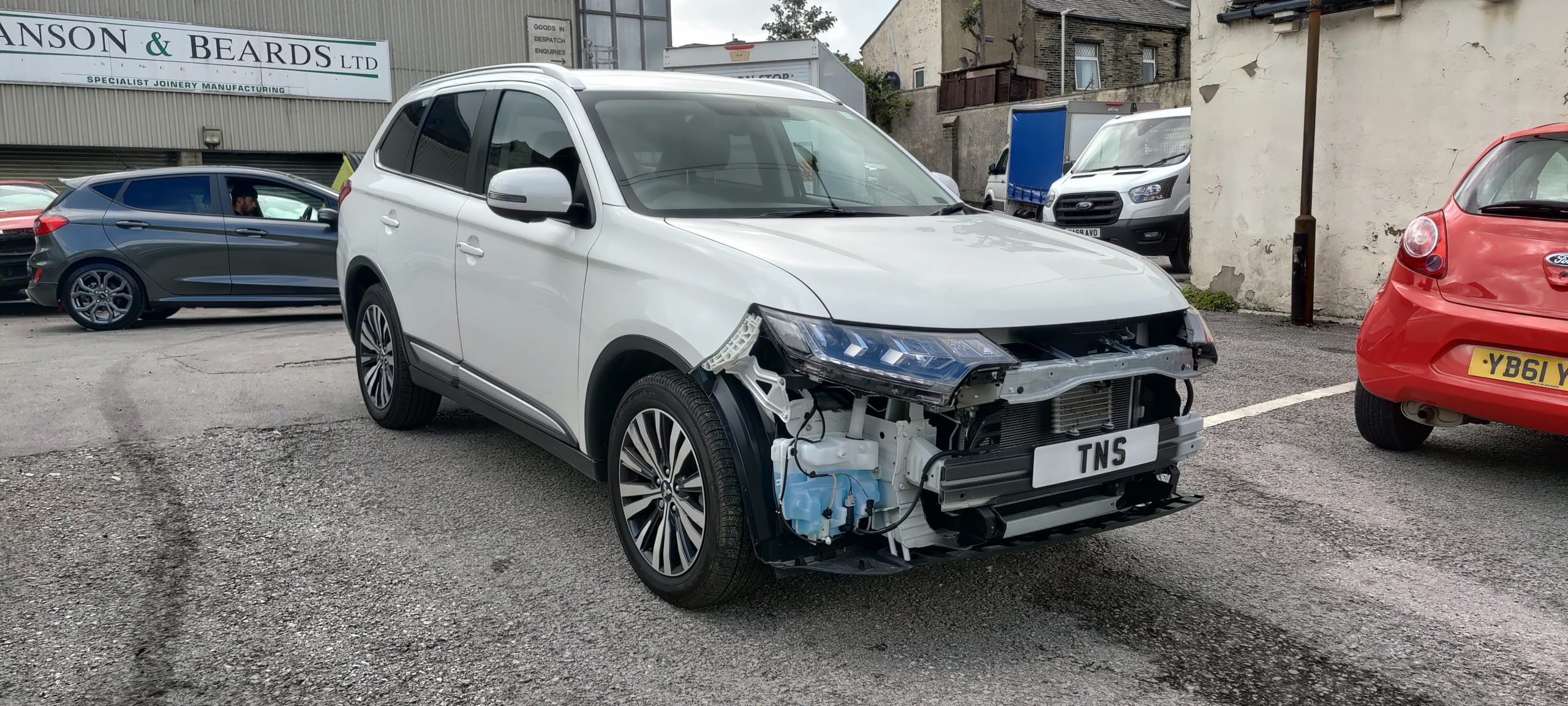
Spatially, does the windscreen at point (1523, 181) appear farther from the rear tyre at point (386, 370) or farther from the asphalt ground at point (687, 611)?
the rear tyre at point (386, 370)

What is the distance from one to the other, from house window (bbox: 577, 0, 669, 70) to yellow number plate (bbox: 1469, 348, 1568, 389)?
25.1m

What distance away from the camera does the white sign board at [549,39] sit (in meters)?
27.1

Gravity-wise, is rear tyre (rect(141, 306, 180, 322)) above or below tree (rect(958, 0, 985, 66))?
below

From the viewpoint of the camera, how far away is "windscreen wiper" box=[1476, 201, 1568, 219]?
4.43m

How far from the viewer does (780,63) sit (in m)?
16.0

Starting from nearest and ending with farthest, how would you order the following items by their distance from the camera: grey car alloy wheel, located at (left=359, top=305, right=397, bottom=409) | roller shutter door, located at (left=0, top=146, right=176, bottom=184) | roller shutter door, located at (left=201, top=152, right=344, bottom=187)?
grey car alloy wheel, located at (left=359, top=305, right=397, bottom=409), roller shutter door, located at (left=0, top=146, right=176, bottom=184), roller shutter door, located at (left=201, top=152, right=344, bottom=187)

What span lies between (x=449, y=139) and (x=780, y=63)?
1163 centimetres

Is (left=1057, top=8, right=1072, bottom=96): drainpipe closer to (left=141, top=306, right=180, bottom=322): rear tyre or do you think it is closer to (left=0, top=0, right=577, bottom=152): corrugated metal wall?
(left=0, top=0, right=577, bottom=152): corrugated metal wall

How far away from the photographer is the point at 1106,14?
3612 centimetres

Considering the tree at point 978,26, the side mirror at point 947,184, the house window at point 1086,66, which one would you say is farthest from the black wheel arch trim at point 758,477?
the house window at point 1086,66

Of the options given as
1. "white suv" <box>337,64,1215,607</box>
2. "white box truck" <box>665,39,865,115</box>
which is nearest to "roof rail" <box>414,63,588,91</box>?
"white suv" <box>337,64,1215,607</box>

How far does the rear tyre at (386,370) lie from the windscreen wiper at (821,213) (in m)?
2.27

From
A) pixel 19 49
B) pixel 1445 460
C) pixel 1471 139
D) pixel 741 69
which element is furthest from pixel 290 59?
pixel 1445 460

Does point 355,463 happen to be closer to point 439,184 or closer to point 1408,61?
point 439,184
